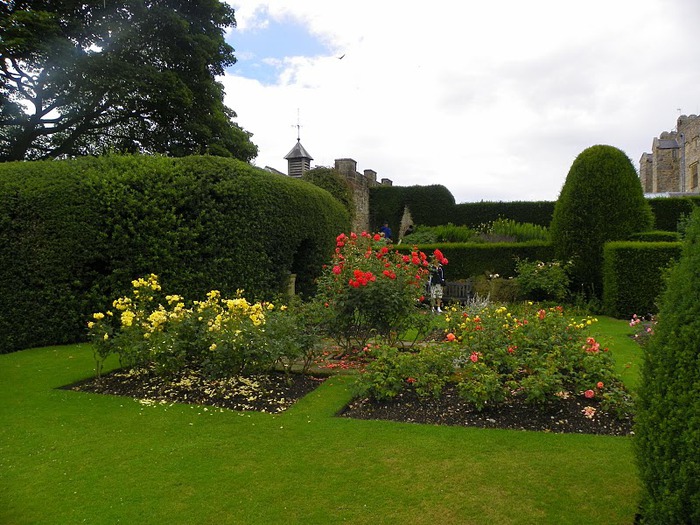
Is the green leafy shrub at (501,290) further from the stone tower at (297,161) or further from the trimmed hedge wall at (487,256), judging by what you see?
the stone tower at (297,161)

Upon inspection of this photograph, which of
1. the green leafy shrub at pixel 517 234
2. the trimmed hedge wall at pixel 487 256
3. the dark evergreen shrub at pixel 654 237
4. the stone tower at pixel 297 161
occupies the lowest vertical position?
the trimmed hedge wall at pixel 487 256

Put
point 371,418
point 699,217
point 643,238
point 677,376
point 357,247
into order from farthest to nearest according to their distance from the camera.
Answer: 1. point 643,238
2. point 357,247
3. point 371,418
4. point 699,217
5. point 677,376

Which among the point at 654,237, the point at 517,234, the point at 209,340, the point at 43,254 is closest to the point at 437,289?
the point at 654,237

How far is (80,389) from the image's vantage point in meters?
5.34

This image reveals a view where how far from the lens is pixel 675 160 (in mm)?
36656

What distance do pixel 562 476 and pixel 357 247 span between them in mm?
4701

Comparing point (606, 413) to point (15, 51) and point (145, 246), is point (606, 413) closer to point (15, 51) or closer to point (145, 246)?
point (145, 246)

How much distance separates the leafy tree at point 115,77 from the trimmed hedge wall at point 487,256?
8940 mm

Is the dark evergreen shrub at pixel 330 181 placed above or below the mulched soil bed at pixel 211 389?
above

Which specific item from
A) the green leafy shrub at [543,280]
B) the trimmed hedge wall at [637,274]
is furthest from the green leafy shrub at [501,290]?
the trimmed hedge wall at [637,274]

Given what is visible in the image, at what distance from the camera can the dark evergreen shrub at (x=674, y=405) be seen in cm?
191

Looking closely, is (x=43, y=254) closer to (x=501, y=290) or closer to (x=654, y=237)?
(x=501, y=290)

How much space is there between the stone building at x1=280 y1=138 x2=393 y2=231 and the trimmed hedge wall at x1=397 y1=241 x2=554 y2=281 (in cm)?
722

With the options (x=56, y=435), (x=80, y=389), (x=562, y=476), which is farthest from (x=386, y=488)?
(x=80, y=389)
